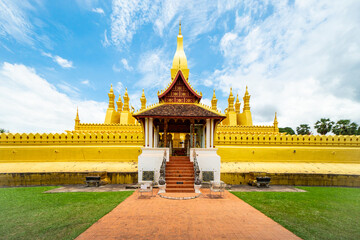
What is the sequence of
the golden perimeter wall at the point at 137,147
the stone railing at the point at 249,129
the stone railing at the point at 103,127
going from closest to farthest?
the golden perimeter wall at the point at 137,147
the stone railing at the point at 249,129
the stone railing at the point at 103,127

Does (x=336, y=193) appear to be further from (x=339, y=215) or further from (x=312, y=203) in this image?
(x=339, y=215)

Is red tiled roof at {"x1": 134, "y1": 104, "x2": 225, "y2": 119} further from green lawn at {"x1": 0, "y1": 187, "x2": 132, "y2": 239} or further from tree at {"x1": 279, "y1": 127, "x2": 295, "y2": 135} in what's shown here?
tree at {"x1": 279, "y1": 127, "x2": 295, "y2": 135}

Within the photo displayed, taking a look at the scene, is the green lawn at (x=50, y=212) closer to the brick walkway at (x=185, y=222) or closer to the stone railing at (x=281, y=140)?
the brick walkway at (x=185, y=222)

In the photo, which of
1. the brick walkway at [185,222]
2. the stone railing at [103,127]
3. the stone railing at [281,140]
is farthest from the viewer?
the stone railing at [103,127]

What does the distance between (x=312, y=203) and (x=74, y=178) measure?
16.2 meters

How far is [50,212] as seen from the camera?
743cm

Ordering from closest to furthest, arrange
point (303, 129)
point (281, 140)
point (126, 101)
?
1. point (281, 140)
2. point (126, 101)
3. point (303, 129)

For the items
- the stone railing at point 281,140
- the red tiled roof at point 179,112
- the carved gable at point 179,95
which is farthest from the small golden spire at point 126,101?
the stone railing at point 281,140

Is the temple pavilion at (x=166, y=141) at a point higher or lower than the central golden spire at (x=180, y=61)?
lower

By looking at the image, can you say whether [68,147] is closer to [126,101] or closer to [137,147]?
[137,147]

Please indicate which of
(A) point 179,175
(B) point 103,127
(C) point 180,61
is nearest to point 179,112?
(A) point 179,175

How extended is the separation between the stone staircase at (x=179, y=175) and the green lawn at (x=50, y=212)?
282 centimetres

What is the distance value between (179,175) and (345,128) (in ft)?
158

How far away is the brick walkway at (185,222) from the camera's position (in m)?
5.60
